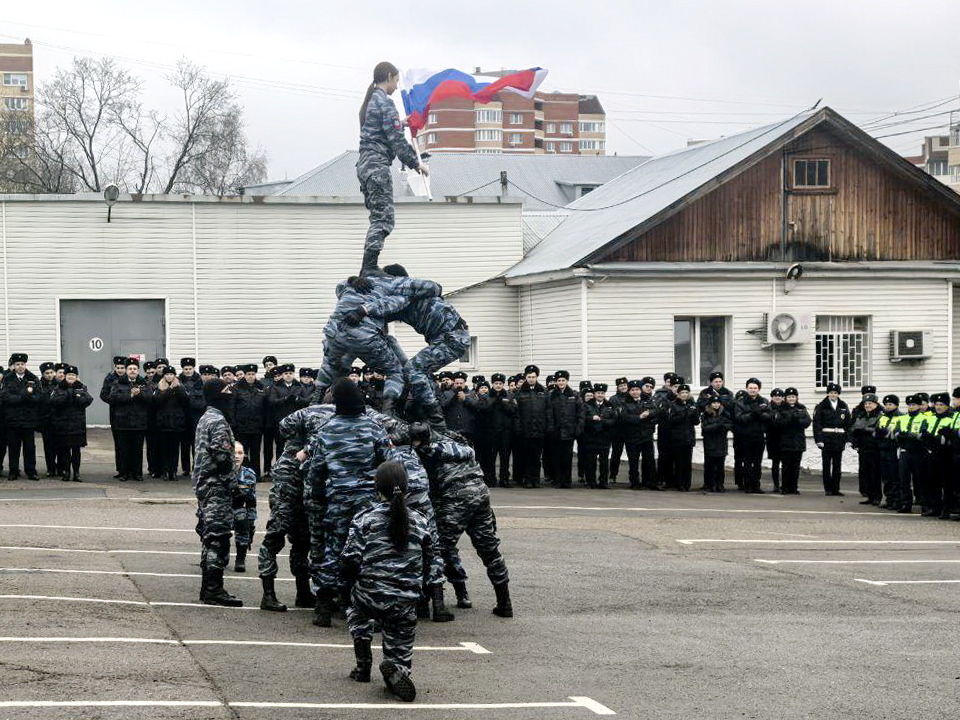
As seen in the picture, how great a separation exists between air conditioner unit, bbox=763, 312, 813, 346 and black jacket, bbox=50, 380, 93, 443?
1448cm

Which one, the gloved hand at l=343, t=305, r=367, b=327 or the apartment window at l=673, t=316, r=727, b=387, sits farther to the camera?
the apartment window at l=673, t=316, r=727, b=387

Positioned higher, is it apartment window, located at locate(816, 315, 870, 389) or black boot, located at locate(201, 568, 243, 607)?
apartment window, located at locate(816, 315, 870, 389)

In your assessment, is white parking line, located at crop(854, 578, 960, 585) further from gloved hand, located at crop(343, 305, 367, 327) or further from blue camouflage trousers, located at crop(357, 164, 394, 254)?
blue camouflage trousers, located at crop(357, 164, 394, 254)

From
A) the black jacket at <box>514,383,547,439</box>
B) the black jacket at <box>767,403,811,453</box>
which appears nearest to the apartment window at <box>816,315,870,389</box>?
the black jacket at <box>767,403,811,453</box>

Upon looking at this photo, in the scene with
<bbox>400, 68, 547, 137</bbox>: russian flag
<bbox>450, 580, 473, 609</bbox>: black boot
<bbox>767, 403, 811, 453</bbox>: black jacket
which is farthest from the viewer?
<bbox>400, 68, 547, 137</bbox>: russian flag

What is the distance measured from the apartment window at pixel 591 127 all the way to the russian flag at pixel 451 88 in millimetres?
156504

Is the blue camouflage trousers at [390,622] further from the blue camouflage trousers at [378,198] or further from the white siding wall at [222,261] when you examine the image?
the white siding wall at [222,261]

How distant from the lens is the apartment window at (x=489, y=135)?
173375 mm

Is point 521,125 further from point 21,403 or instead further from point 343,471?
point 343,471

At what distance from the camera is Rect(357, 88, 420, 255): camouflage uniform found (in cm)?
1486

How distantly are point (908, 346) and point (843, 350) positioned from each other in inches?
54.2

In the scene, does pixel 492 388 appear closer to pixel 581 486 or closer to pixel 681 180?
pixel 581 486

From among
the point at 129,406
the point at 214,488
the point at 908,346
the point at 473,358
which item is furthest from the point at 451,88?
the point at 214,488

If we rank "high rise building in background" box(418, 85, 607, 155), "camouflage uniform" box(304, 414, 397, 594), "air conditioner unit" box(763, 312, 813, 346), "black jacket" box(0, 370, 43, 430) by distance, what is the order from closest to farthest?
"camouflage uniform" box(304, 414, 397, 594)
"black jacket" box(0, 370, 43, 430)
"air conditioner unit" box(763, 312, 813, 346)
"high rise building in background" box(418, 85, 607, 155)
